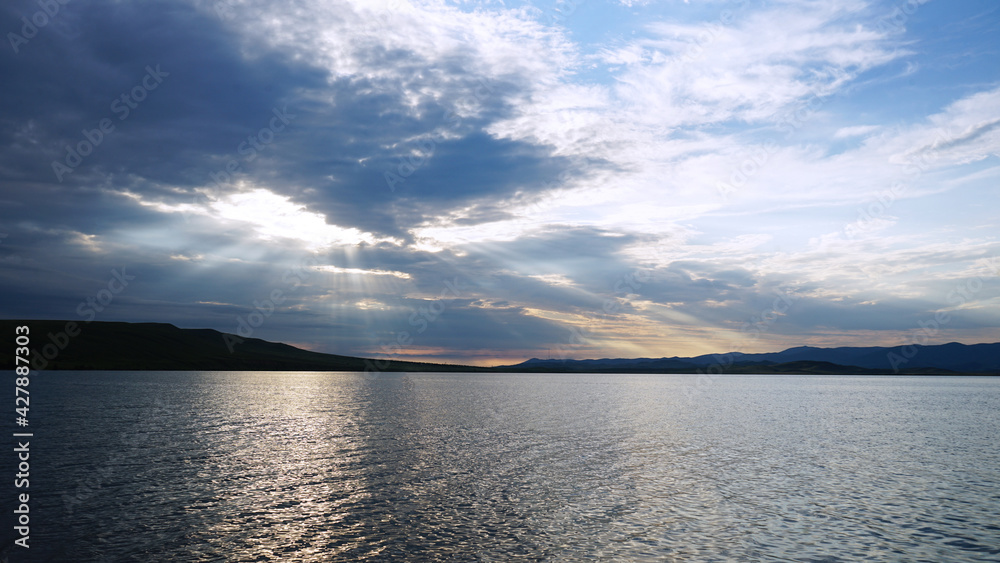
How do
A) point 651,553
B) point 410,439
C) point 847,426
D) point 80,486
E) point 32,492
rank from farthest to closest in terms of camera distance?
point 847,426, point 410,439, point 80,486, point 32,492, point 651,553

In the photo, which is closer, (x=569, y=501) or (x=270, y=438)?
(x=569, y=501)

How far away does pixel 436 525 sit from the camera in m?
27.8

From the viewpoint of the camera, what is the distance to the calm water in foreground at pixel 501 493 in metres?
24.6

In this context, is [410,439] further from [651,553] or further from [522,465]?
[651,553]

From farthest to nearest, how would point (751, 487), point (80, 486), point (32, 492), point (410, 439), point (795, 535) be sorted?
1. point (410, 439)
2. point (751, 487)
3. point (80, 486)
4. point (32, 492)
5. point (795, 535)

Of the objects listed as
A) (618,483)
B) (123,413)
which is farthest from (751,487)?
Answer: (123,413)

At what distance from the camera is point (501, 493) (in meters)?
34.7

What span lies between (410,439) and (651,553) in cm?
3960

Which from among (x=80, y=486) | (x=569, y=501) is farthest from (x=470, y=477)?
(x=80, y=486)

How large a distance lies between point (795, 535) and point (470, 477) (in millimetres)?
21246

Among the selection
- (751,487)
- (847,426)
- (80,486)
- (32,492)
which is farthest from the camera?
(847,426)

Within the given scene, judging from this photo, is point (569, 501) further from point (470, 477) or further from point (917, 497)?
point (917, 497)

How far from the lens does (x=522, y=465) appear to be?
4444 centimetres

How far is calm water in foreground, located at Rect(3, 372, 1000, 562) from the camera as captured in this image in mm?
24562
